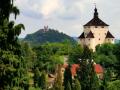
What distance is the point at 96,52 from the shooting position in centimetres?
13688

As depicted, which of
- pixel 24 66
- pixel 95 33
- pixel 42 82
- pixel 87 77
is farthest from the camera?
pixel 95 33

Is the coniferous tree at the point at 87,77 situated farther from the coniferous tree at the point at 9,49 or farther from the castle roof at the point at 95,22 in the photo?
the castle roof at the point at 95,22

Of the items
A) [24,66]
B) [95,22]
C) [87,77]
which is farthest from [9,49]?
[95,22]

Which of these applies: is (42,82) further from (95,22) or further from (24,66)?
(95,22)

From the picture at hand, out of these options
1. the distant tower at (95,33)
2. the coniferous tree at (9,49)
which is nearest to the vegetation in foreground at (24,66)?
the coniferous tree at (9,49)

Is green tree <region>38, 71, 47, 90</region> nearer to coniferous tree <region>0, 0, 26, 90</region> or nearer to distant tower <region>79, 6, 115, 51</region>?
coniferous tree <region>0, 0, 26, 90</region>

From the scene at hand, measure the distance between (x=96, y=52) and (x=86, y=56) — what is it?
5382 centimetres

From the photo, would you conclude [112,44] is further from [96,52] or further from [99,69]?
[99,69]

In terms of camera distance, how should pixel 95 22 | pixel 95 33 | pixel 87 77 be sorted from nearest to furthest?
pixel 87 77, pixel 95 22, pixel 95 33

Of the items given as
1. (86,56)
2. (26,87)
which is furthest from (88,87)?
(26,87)

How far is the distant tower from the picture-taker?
143 m

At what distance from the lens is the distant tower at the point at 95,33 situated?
143 m

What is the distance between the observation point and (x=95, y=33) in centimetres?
14488

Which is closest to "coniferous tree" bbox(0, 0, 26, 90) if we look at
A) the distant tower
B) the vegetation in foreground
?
the vegetation in foreground
